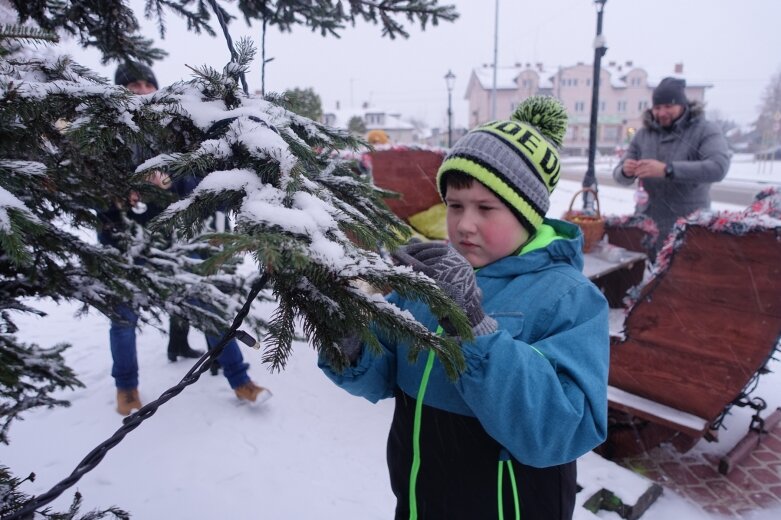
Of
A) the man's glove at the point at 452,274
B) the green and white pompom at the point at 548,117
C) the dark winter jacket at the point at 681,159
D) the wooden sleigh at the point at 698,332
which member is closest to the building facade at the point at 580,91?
the dark winter jacket at the point at 681,159

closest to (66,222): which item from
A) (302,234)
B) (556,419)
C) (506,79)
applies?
(302,234)

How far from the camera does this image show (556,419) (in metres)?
1.10

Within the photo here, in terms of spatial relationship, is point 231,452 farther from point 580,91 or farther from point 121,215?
point 580,91

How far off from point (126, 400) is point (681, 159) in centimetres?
489

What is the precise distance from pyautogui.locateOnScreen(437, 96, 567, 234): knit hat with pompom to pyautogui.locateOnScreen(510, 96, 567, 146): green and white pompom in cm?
Result: 4

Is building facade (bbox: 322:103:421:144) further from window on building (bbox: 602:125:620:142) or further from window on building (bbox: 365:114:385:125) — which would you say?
window on building (bbox: 602:125:620:142)

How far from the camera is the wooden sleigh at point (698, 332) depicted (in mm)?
2551

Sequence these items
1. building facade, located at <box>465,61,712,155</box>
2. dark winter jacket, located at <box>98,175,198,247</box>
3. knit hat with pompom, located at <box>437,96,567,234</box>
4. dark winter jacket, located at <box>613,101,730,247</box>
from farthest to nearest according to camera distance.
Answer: building facade, located at <box>465,61,712,155</box>
dark winter jacket, located at <box>613,101,730,247</box>
dark winter jacket, located at <box>98,175,198,247</box>
knit hat with pompom, located at <box>437,96,567,234</box>

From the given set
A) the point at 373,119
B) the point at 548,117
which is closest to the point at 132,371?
the point at 548,117

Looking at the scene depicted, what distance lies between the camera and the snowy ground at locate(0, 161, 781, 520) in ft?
8.00

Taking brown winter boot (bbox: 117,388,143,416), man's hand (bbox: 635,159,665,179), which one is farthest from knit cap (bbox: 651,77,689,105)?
brown winter boot (bbox: 117,388,143,416)

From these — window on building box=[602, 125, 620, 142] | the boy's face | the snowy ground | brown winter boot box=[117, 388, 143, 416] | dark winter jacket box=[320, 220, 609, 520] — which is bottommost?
the snowy ground

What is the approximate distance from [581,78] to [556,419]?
190ft

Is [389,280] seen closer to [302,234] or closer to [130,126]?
[302,234]
